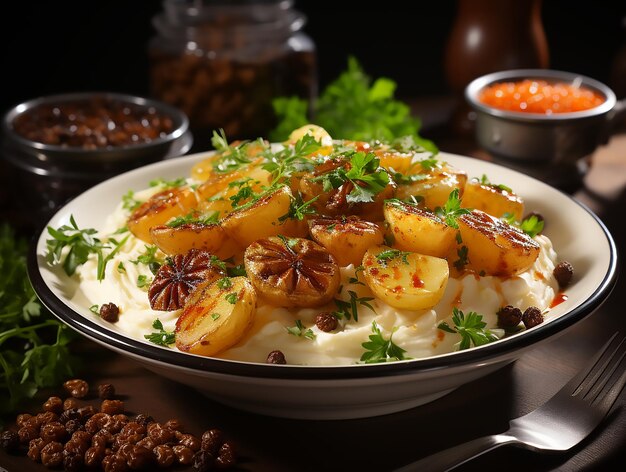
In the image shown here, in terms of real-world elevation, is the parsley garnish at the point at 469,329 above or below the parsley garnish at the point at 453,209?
below

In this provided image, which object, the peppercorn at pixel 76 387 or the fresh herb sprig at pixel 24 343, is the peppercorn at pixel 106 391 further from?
the fresh herb sprig at pixel 24 343

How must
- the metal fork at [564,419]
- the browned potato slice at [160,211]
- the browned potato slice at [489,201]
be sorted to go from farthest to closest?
the browned potato slice at [489,201], the browned potato slice at [160,211], the metal fork at [564,419]

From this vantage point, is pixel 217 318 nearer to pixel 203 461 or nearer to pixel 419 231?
pixel 203 461

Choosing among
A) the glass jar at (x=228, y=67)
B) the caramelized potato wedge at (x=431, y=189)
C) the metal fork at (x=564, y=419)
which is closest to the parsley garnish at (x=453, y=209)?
the caramelized potato wedge at (x=431, y=189)

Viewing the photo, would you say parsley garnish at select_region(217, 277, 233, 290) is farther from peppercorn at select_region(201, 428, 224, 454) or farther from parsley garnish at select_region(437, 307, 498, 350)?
parsley garnish at select_region(437, 307, 498, 350)

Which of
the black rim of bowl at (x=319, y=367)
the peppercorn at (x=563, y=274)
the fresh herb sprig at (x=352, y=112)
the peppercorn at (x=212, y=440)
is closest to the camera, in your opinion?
the black rim of bowl at (x=319, y=367)

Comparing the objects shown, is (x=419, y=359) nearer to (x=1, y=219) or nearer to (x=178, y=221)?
(x=178, y=221)

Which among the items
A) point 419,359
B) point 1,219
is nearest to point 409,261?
point 419,359
